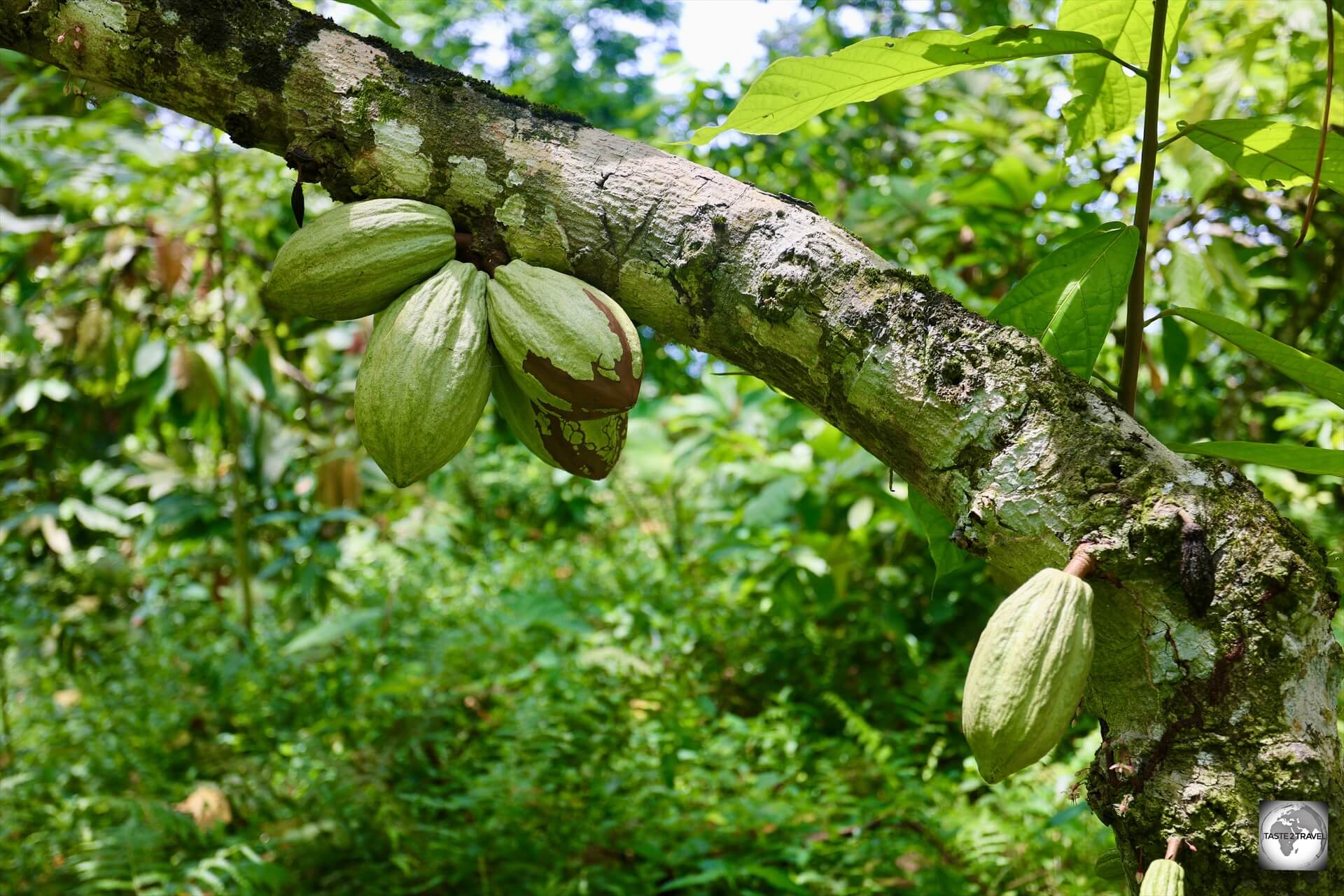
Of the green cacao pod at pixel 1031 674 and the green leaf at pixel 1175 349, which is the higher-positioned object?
the green leaf at pixel 1175 349

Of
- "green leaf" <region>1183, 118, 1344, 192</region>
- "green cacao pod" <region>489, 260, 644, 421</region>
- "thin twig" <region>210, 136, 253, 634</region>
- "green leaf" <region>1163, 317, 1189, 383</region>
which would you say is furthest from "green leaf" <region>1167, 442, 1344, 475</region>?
"thin twig" <region>210, 136, 253, 634</region>

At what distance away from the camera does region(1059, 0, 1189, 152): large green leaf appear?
107 cm

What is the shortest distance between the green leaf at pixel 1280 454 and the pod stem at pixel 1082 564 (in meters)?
0.18

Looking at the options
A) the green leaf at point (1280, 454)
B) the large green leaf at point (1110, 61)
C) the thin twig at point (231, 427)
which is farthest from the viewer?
the thin twig at point (231, 427)

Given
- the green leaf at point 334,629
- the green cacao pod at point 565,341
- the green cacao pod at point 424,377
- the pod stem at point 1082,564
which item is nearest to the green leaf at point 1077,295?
the pod stem at point 1082,564

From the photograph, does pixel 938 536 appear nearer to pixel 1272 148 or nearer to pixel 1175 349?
pixel 1272 148

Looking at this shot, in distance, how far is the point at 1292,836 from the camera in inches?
28.7

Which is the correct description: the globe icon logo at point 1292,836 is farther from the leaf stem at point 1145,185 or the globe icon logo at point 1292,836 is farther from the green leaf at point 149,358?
the green leaf at point 149,358

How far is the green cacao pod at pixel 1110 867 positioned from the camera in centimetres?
87

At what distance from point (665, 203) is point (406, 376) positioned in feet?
0.93

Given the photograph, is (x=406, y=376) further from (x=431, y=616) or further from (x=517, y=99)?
(x=431, y=616)

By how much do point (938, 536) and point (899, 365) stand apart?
0.24 meters

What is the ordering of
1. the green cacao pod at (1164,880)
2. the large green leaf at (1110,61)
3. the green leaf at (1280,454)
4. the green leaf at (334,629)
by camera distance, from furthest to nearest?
1. the green leaf at (334,629)
2. the large green leaf at (1110,61)
3. the green leaf at (1280,454)
4. the green cacao pod at (1164,880)

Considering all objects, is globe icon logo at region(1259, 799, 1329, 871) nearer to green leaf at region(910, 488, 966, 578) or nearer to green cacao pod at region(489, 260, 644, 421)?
green leaf at region(910, 488, 966, 578)
